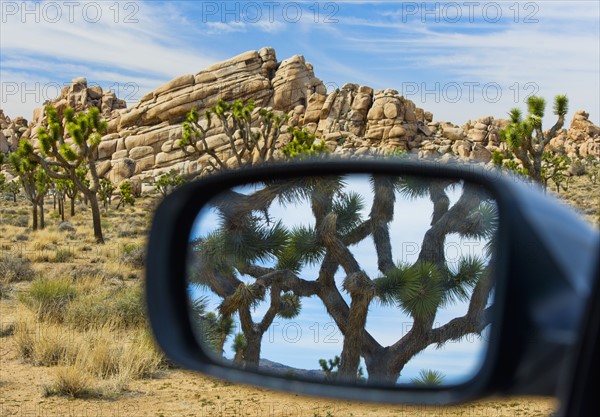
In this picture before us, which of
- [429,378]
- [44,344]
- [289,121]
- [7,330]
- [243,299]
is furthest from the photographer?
[289,121]

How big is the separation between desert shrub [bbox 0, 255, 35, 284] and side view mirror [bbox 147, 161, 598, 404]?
1606 cm

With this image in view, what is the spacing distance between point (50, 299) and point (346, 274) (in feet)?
38.0

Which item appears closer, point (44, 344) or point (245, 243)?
point (245, 243)

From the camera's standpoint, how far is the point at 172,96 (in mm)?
110438

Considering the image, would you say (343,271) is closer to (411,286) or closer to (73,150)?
(411,286)

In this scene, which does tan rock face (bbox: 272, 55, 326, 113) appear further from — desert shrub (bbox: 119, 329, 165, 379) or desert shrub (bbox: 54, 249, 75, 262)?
desert shrub (bbox: 119, 329, 165, 379)

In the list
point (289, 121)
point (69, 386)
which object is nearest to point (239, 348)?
point (69, 386)

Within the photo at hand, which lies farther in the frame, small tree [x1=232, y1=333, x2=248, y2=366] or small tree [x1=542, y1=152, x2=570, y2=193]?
small tree [x1=542, y1=152, x2=570, y2=193]

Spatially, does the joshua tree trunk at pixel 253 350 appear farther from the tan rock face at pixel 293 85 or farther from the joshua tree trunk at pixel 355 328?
the tan rock face at pixel 293 85

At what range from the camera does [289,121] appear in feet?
358

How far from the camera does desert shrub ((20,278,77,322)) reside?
12.4 metres

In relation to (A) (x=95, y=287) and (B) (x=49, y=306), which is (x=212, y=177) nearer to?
(B) (x=49, y=306)

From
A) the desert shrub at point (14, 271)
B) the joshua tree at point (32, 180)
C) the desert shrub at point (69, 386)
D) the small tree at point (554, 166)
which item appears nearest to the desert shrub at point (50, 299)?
the desert shrub at point (69, 386)

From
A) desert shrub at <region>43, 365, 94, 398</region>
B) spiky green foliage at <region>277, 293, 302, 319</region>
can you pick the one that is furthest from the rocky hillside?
spiky green foliage at <region>277, 293, 302, 319</region>
